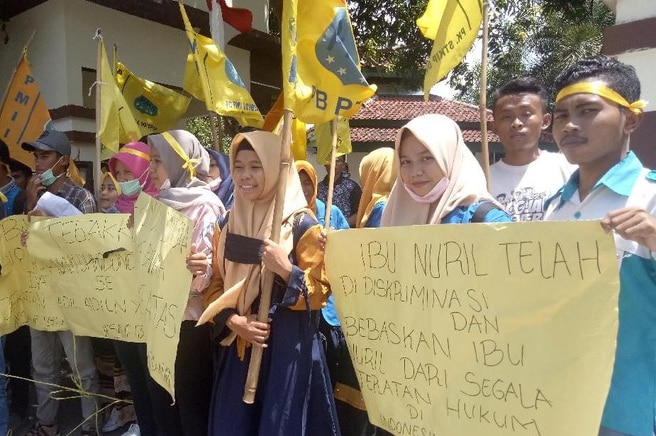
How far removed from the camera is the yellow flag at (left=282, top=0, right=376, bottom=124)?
2.44 metres

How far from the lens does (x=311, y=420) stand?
88.9 inches

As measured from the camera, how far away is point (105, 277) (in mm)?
3012

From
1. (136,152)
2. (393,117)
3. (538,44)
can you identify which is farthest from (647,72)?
(538,44)

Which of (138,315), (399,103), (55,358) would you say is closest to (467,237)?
(138,315)

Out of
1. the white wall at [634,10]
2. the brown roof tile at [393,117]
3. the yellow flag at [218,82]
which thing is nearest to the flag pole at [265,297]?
the yellow flag at [218,82]

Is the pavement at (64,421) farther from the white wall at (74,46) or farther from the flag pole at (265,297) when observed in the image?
the white wall at (74,46)

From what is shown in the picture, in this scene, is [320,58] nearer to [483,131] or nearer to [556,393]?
[483,131]

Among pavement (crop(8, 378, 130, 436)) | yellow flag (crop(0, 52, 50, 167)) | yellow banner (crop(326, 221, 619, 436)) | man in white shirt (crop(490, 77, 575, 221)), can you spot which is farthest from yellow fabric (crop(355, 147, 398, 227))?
yellow flag (crop(0, 52, 50, 167))

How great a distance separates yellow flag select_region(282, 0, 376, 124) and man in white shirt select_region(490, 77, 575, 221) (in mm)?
769

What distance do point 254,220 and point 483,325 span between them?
1.07m

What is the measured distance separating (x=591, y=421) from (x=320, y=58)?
174 centimetres

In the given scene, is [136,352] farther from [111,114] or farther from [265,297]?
[111,114]

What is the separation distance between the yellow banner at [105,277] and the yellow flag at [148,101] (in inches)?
70.5

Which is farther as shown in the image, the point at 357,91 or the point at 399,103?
the point at 399,103
